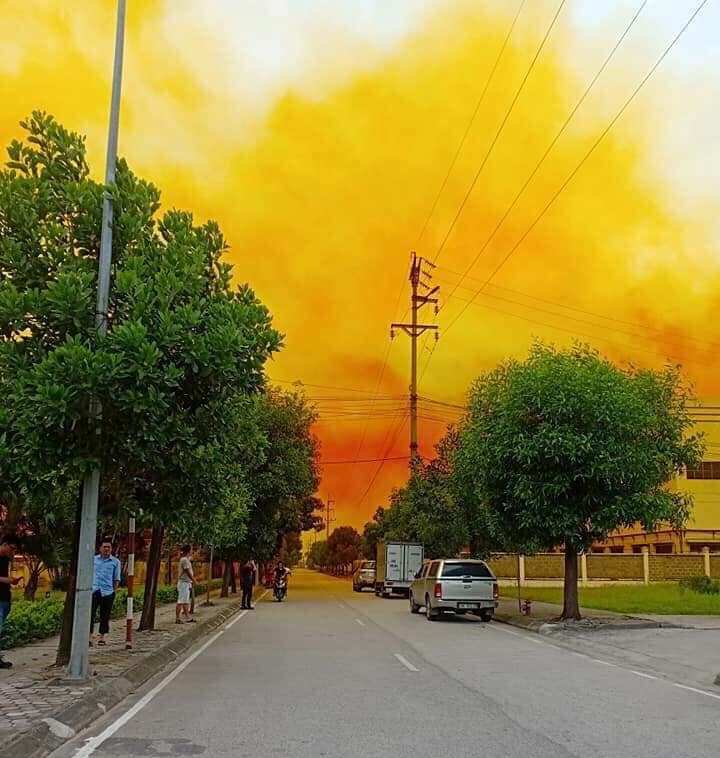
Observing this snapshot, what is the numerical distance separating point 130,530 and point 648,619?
16.0 m

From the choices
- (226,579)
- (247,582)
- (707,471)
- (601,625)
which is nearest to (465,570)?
(601,625)

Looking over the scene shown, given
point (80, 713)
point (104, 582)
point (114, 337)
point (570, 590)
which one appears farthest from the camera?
point (570, 590)

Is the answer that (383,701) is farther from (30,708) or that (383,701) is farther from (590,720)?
(30,708)

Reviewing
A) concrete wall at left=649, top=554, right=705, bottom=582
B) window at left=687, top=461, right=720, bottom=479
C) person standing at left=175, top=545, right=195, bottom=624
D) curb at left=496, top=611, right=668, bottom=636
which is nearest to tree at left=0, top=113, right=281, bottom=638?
person standing at left=175, top=545, right=195, bottom=624

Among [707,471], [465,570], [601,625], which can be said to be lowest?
[601,625]

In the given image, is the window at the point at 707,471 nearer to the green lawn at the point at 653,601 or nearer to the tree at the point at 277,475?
the green lawn at the point at 653,601

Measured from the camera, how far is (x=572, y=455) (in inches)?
878

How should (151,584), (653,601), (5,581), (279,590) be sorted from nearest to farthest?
1. (5,581)
2. (151,584)
3. (653,601)
4. (279,590)

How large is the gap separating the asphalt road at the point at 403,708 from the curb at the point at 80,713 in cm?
19

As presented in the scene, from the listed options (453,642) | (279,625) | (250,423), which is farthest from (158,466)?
(279,625)

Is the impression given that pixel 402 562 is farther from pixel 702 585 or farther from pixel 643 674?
pixel 643 674

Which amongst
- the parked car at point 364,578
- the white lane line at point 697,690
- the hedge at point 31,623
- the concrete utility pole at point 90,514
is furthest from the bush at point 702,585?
the concrete utility pole at point 90,514

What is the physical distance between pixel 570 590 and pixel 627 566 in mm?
26045

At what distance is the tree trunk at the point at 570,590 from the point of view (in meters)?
23.8
